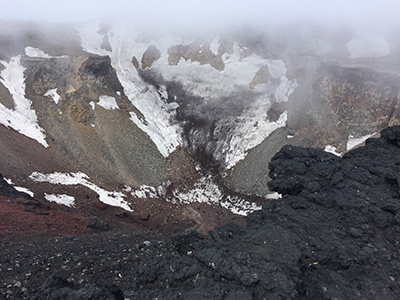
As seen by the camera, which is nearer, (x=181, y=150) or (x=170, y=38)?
(x=181, y=150)

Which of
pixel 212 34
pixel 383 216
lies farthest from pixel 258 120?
pixel 383 216

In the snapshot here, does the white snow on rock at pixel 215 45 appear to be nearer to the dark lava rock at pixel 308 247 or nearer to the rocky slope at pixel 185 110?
the rocky slope at pixel 185 110

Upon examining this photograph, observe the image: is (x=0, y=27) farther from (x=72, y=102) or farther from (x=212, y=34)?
(x=212, y=34)

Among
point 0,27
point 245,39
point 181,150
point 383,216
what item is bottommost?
point 181,150

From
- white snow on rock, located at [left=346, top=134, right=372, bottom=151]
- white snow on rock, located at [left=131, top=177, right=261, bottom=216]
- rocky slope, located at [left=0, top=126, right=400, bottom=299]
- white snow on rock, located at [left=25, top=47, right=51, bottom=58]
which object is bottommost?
white snow on rock, located at [left=131, top=177, right=261, bottom=216]

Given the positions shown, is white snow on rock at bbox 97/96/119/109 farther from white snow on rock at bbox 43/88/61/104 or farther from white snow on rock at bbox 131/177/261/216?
white snow on rock at bbox 131/177/261/216

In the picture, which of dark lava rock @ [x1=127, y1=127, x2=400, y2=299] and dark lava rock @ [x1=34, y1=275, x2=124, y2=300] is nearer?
dark lava rock @ [x1=34, y1=275, x2=124, y2=300]

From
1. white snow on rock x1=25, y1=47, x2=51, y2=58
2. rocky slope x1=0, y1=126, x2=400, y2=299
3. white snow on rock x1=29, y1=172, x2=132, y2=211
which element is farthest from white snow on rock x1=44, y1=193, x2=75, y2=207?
white snow on rock x1=25, y1=47, x2=51, y2=58

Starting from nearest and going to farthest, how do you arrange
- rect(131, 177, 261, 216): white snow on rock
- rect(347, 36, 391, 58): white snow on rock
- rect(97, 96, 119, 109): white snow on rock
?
1. rect(131, 177, 261, 216): white snow on rock
2. rect(97, 96, 119, 109): white snow on rock
3. rect(347, 36, 391, 58): white snow on rock
